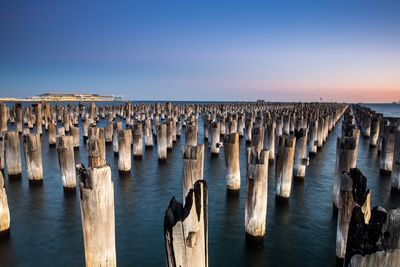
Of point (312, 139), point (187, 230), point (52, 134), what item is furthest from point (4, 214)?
point (312, 139)

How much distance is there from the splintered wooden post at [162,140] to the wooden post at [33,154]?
236 inches

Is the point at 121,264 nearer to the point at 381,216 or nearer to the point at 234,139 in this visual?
the point at 234,139

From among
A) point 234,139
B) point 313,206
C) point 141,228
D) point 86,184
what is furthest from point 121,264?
point 313,206

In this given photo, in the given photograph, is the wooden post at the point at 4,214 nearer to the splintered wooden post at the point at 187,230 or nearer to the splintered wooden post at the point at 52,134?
the splintered wooden post at the point at 187,230

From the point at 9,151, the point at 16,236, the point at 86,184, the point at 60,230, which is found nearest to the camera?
the point at 86,184

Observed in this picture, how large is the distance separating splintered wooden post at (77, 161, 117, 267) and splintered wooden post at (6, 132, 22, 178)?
28.0ft

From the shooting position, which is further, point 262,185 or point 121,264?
point 121,264

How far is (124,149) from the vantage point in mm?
13898

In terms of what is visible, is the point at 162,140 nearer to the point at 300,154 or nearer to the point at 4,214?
the point at 300,154

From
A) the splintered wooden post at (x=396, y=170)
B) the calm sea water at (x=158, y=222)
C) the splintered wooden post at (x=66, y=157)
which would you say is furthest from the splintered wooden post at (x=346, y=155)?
the splintered wooden post at (x=66, y=157)

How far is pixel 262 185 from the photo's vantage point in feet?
22.8

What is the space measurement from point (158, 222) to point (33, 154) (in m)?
5.35

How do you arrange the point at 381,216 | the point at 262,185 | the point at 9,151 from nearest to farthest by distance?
1. the point at 381,216
2. the point at 262,185
3. the point at 9,151

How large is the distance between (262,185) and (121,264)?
3.81m
